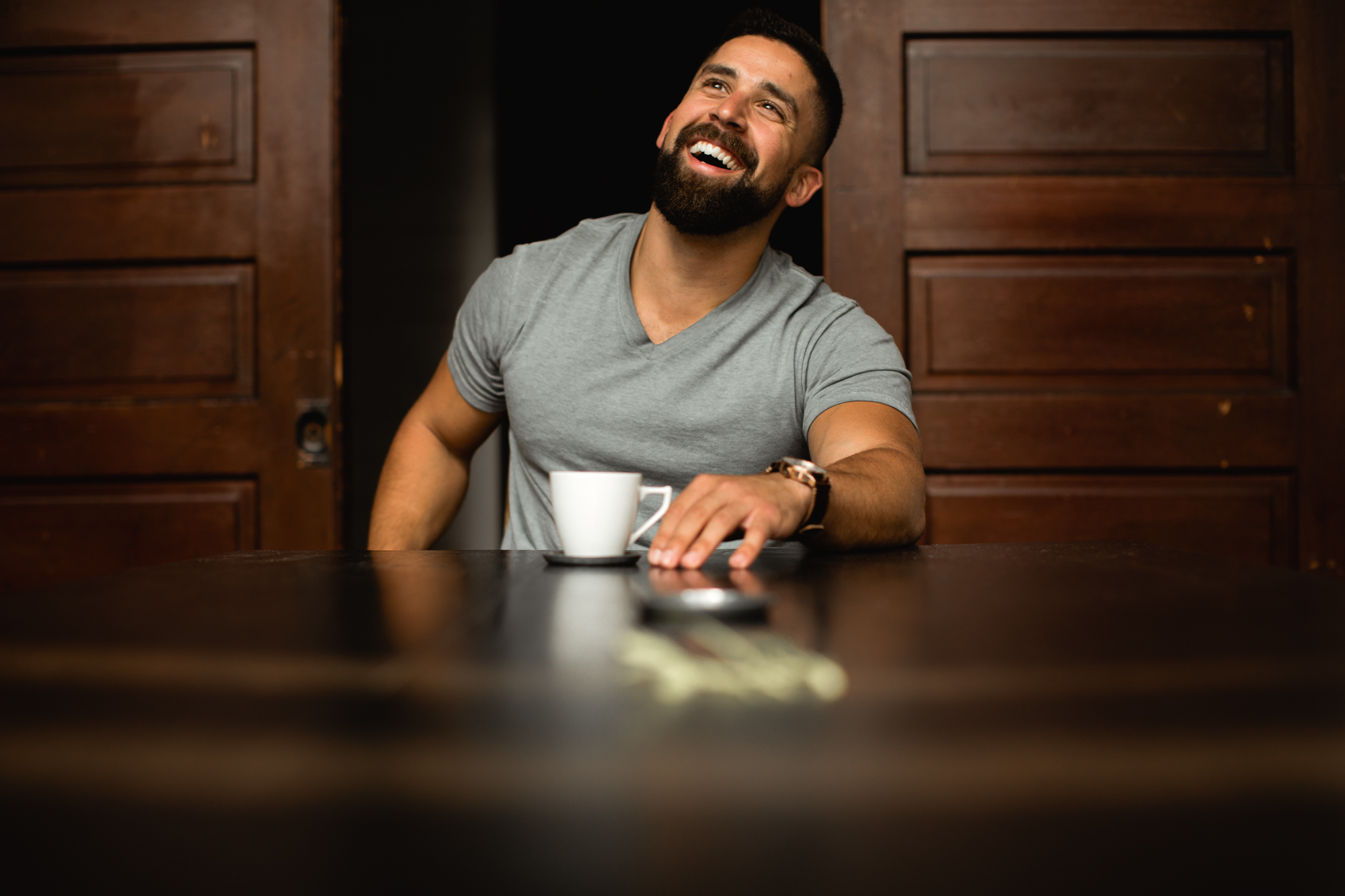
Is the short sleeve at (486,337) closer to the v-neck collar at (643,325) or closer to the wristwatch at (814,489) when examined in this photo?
the v-neck collar at (643,325)

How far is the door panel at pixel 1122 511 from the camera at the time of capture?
1872 mm

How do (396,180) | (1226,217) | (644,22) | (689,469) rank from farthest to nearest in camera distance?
(644,22)
(396,180)
(1226,217)
(689,469)

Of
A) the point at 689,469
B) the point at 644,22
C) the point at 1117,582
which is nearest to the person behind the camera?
the point at 1117,582

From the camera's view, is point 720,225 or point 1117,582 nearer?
point 1117,582

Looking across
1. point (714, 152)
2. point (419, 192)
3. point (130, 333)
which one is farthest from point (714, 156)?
Answer: point (419, 192)

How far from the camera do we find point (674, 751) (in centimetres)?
31

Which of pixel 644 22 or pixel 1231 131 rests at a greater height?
pixel 644 22

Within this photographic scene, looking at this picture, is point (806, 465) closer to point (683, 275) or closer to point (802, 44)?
point (683, 275)

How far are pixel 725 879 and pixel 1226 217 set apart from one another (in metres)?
2.08

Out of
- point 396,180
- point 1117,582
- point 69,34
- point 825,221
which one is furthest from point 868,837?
point 396,180

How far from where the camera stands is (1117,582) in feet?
2.20

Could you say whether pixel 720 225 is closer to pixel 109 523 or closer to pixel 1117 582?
pixel 1117 582

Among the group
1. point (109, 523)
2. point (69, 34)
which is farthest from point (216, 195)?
point (109, 523)

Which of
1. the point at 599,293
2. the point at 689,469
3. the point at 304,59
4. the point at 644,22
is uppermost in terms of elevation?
the point at 644,22
